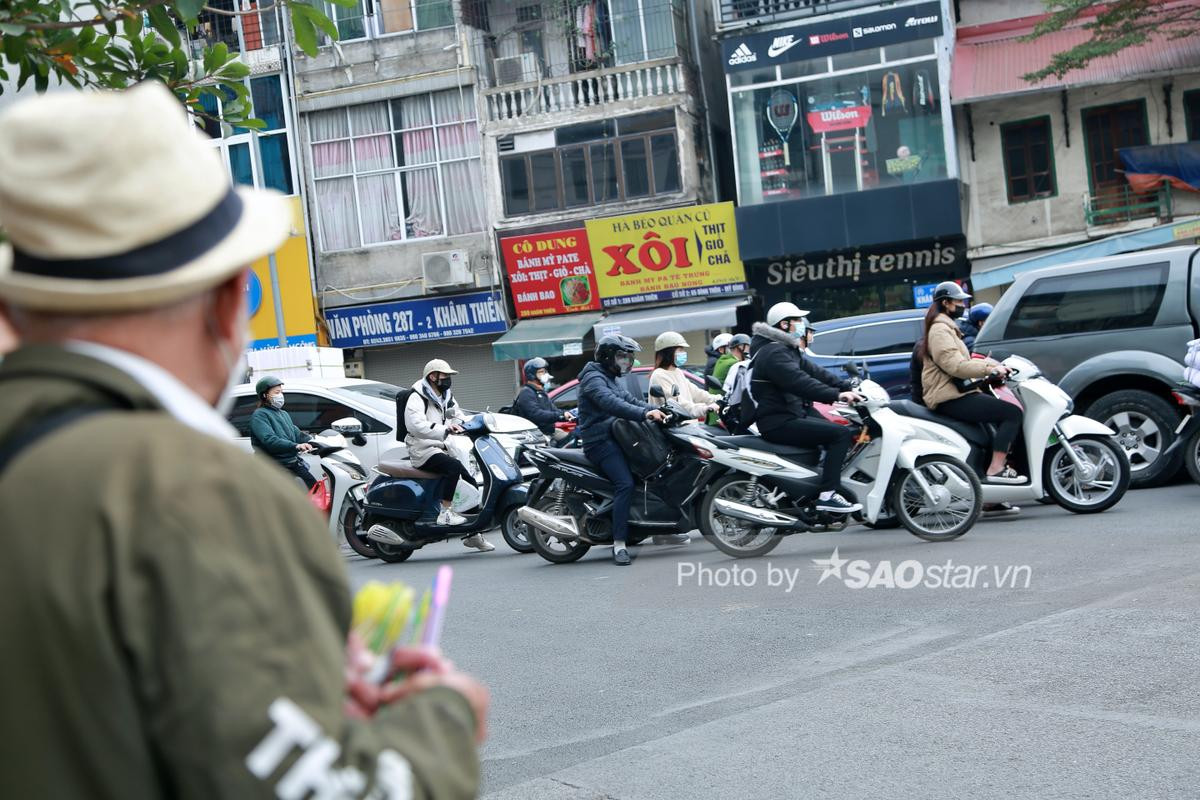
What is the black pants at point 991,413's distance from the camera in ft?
36.1

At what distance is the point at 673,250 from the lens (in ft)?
92.4

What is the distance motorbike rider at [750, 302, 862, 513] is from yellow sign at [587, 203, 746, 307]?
17453 mm

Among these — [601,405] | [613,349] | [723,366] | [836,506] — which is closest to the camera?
[836,506]

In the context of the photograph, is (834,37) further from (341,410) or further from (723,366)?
(341,410)

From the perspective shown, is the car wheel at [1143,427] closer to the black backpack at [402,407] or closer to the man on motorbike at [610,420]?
the man on motorbike at [610,420]

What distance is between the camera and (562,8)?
96.5 ft

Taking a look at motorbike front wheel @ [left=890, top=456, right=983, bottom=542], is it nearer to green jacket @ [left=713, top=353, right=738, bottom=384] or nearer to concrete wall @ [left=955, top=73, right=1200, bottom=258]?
green jacket @ [left=713, top=353, right=738, bottom=384]

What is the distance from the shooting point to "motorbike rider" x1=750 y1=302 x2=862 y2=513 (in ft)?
34.0

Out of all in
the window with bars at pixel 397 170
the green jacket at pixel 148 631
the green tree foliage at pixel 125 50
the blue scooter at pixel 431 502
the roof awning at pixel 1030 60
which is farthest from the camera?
the window with bars at pixel 397 170

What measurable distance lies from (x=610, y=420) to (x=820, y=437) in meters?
1.67

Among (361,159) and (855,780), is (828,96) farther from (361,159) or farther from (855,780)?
(855,780)

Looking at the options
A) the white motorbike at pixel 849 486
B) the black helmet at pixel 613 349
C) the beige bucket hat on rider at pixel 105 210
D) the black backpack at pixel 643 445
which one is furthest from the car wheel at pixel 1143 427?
the beige bucket hat on rider at pixel 105 210

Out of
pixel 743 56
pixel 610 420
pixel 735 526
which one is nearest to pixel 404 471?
pixel 610 420

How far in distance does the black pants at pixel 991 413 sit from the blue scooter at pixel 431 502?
381cm
